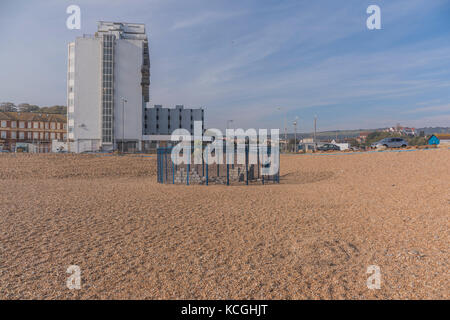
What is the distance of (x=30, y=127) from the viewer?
238 ft

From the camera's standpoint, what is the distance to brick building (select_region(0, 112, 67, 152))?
226 ft

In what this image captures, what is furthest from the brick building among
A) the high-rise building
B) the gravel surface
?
the gravel surface

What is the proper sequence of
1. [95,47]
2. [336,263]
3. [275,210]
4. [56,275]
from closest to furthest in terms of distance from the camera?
[56,275]
[336,263]
[275,210]
[95,47]

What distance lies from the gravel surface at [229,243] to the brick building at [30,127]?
67.2 m

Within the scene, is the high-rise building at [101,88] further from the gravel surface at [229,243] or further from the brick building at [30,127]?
the gravel surface at [229,243]

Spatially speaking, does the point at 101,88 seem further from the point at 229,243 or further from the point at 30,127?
the point at 229,243

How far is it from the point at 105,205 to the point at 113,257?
16.4 feet

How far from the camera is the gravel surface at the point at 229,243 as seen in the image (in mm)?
3982

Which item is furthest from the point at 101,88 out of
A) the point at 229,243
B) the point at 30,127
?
the point at 229,243

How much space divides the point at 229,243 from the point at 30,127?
83408mm

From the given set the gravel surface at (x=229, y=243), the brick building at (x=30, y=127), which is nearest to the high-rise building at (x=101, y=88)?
the brick building at (x=30, y=127)

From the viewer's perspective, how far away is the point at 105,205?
963cm
